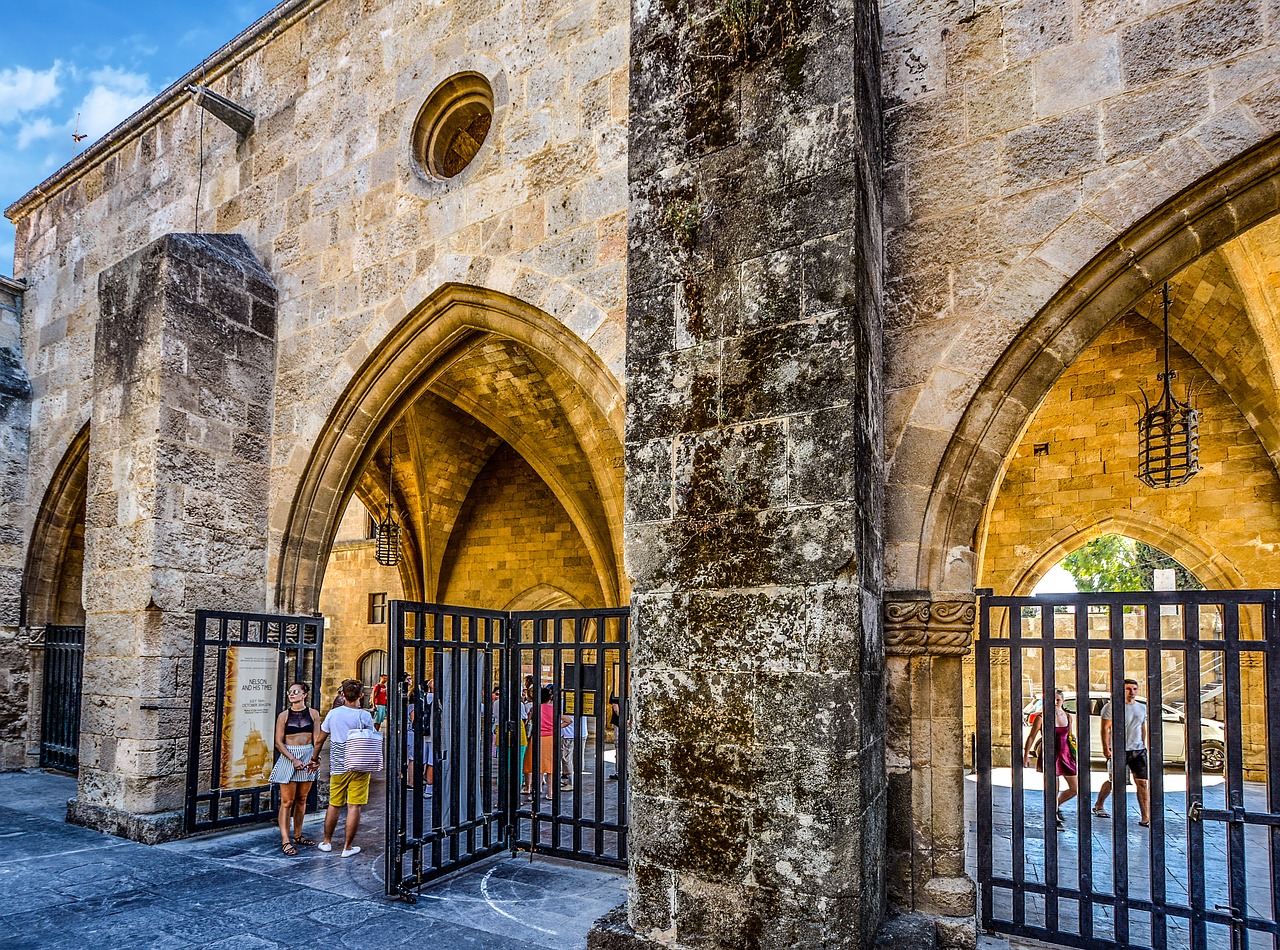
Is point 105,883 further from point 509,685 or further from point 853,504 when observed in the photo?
point 853,504

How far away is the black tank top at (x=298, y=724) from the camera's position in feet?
16.8

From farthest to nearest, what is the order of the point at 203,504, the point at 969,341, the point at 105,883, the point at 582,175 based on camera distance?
1. the point at 203,504
2. the point at 582,175
3. the point at 105,883
4. the point at 969,341

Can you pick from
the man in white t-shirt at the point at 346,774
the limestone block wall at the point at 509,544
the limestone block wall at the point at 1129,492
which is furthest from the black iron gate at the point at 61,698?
the limestone block wall at the point at 1129,492

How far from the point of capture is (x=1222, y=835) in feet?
19.3

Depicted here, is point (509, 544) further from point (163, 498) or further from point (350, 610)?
point (163, 498)

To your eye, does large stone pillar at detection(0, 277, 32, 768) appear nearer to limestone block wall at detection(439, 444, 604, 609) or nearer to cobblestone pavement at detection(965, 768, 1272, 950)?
limestone block wall at detection(439, 444, 604, 609)

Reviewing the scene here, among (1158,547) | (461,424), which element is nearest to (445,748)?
(1158,547)

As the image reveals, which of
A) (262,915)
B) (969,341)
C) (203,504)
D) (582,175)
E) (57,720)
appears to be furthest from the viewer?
(57,720)

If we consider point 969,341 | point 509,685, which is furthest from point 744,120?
point 509,685

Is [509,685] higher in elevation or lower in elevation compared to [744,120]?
lower

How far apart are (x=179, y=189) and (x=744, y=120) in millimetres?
5901

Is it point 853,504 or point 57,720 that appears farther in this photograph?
point 57,720

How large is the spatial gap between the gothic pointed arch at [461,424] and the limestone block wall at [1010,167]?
5.24ft

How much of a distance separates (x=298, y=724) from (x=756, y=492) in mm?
3646
